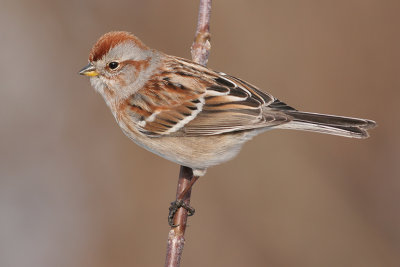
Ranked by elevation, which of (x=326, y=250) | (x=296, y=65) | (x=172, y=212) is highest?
(x=296, y=65)

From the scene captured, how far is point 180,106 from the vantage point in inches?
208

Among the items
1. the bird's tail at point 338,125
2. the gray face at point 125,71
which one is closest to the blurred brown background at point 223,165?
the gray face at point 125,71

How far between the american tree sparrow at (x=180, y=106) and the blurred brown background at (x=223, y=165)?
8.90 ft

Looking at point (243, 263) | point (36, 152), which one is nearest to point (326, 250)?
point (243, 263)

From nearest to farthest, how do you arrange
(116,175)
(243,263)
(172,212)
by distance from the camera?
(172,212) < (243,263) < (116,175)

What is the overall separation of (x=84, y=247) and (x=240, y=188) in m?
2.41

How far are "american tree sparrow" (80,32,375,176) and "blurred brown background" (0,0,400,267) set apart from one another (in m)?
2.71

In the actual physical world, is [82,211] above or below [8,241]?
above

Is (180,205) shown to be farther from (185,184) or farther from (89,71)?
(89,71)

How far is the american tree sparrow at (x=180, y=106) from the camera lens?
5.22m

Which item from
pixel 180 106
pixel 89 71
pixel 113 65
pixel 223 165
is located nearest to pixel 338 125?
pixel 180 106

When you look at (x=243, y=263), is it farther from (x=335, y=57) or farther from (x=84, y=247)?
(x=335, y=57)

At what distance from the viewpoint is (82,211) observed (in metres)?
8.05

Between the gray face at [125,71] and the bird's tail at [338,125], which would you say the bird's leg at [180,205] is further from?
the bird's tail at [338,125]
